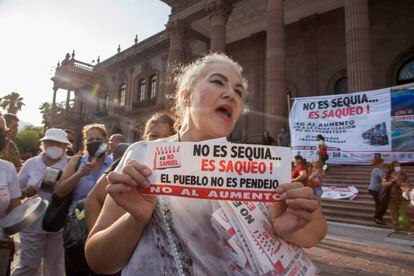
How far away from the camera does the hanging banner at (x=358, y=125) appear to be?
911cm

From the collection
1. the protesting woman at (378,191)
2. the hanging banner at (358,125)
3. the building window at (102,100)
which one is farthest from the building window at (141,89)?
the protesting woman at (378,191)

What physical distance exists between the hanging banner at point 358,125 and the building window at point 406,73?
9.61m

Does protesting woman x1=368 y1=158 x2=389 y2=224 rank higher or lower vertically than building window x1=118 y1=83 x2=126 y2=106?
lower

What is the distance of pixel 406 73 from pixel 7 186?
64.5ft

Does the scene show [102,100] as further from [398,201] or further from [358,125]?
[398,201]

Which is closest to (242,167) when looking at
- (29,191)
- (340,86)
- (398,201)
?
(29,191)

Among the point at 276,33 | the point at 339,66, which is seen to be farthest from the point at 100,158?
the point at 339,66

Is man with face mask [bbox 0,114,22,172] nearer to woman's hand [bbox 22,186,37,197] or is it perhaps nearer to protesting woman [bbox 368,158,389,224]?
woman's hand [bbox 22,186,37,197]

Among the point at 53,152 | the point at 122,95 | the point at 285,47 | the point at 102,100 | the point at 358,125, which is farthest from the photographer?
the point at 102,100

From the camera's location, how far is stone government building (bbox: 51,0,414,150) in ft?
49.2

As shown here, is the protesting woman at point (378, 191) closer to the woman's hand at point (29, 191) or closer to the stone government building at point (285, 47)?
the stone government building at point (285, 47)

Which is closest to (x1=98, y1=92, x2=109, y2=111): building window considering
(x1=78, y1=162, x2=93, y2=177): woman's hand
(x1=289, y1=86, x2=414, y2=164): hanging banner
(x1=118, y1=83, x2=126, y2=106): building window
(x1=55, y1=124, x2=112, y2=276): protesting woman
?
(x1=118, y1=83, x2=126, y2=106): building window

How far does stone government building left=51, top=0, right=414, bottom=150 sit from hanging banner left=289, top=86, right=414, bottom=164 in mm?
3473

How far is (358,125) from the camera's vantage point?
963 centimetres
